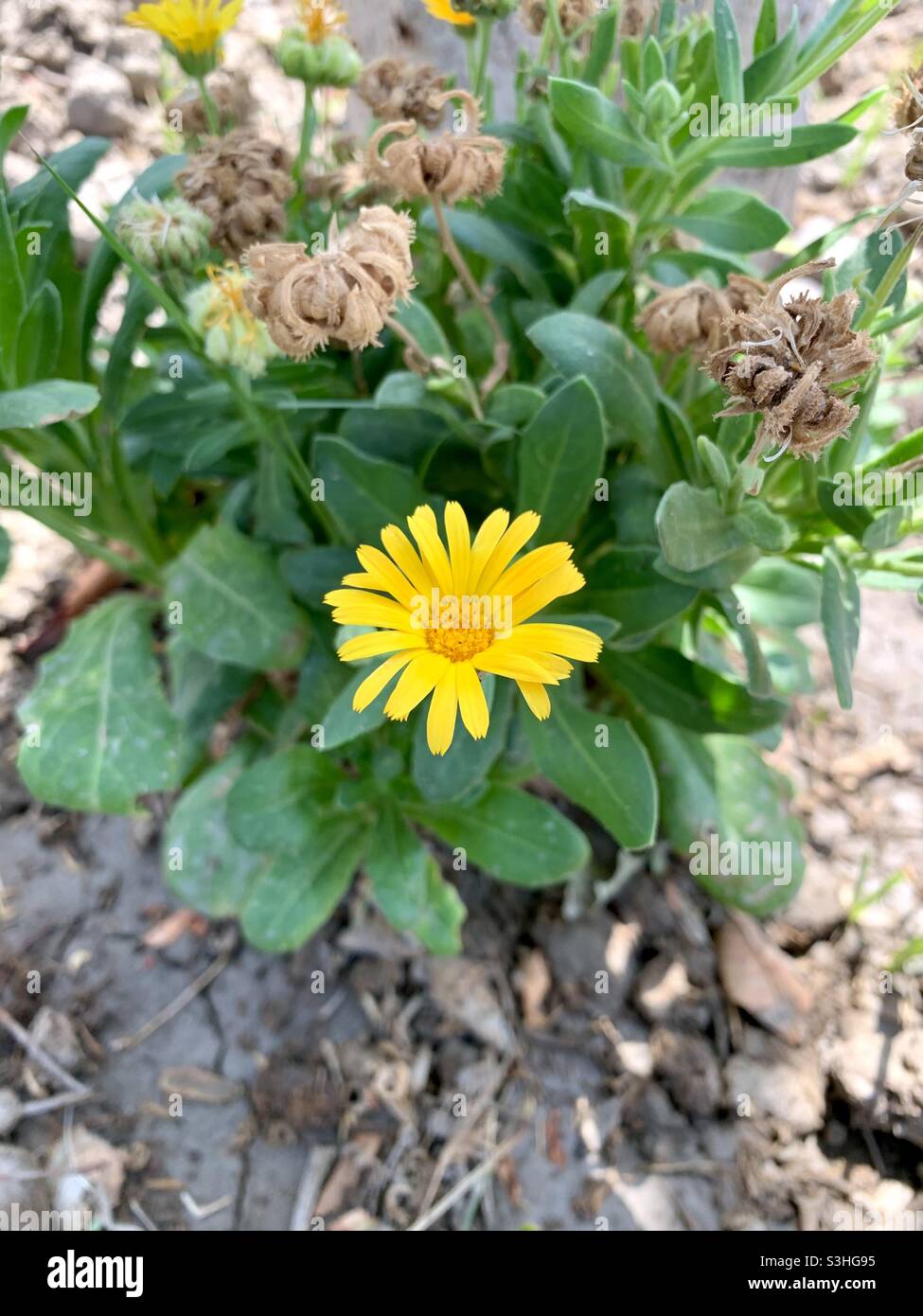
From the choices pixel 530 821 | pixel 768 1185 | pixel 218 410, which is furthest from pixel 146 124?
pixel 768 1185

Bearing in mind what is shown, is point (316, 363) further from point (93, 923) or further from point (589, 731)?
point (93, 923)

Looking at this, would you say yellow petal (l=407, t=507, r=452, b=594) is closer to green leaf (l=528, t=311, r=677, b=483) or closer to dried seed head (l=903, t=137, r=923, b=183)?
green leaf (l=528, t=311, r=677, b=483)

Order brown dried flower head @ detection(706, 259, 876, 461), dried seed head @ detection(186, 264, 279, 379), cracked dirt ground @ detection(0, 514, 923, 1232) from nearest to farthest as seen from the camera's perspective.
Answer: brown dried flower head @ detection(706, 259, 876, 461) < dried seed head @ detection(186, 264, 279, 379) < cracked dirt ground @ detection(0, 514, 923, 1232)

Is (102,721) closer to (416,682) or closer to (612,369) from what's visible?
(416,682)

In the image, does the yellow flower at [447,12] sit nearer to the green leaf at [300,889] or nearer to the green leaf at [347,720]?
the green leaf at [347,720]

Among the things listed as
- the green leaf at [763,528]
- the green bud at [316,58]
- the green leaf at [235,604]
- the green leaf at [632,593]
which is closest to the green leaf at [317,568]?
the green leaf at [235,604]

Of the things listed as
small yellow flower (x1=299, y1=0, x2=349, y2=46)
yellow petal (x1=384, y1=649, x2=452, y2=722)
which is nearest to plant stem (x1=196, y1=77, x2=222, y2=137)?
small yellow flower (x1=299, y1=0, x2=349, y2=46)
